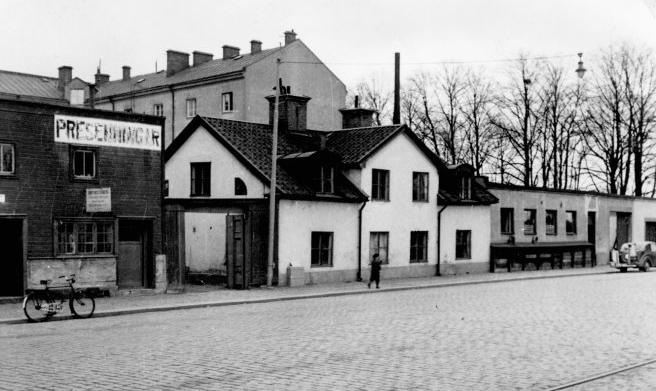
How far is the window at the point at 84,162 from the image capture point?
2322 centimetres

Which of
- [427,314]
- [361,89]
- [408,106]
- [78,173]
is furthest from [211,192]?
[361,89]

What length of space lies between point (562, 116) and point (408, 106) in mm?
12902

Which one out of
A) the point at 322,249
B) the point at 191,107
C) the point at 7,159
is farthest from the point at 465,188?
the point at 191,107

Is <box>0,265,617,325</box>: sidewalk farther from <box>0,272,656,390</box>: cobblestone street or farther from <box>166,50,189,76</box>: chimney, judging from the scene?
<box>166,50,189,76</box>: chimney

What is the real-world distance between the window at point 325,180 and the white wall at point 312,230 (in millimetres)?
589

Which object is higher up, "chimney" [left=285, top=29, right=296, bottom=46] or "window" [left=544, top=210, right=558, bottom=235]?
"chimney" [left=285, top=29, right=296, bottom=46]

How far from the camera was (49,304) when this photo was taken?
18.4 metres

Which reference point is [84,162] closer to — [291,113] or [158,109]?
[291,113]

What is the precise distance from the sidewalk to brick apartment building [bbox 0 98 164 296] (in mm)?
1294

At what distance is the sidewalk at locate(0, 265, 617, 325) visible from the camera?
20.0 meters

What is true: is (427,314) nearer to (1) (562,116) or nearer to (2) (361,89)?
(1) (562,116)

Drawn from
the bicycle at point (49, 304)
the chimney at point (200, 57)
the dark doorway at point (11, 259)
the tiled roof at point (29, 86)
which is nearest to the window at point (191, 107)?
the chimney at point (200, 57)

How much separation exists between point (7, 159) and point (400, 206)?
56.6 feet

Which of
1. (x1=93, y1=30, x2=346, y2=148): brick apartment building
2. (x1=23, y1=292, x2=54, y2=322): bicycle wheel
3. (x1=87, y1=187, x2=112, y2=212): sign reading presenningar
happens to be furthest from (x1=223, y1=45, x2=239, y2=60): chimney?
(x1=23, y1=292, x2=54, y2=322): bicycle wheel
